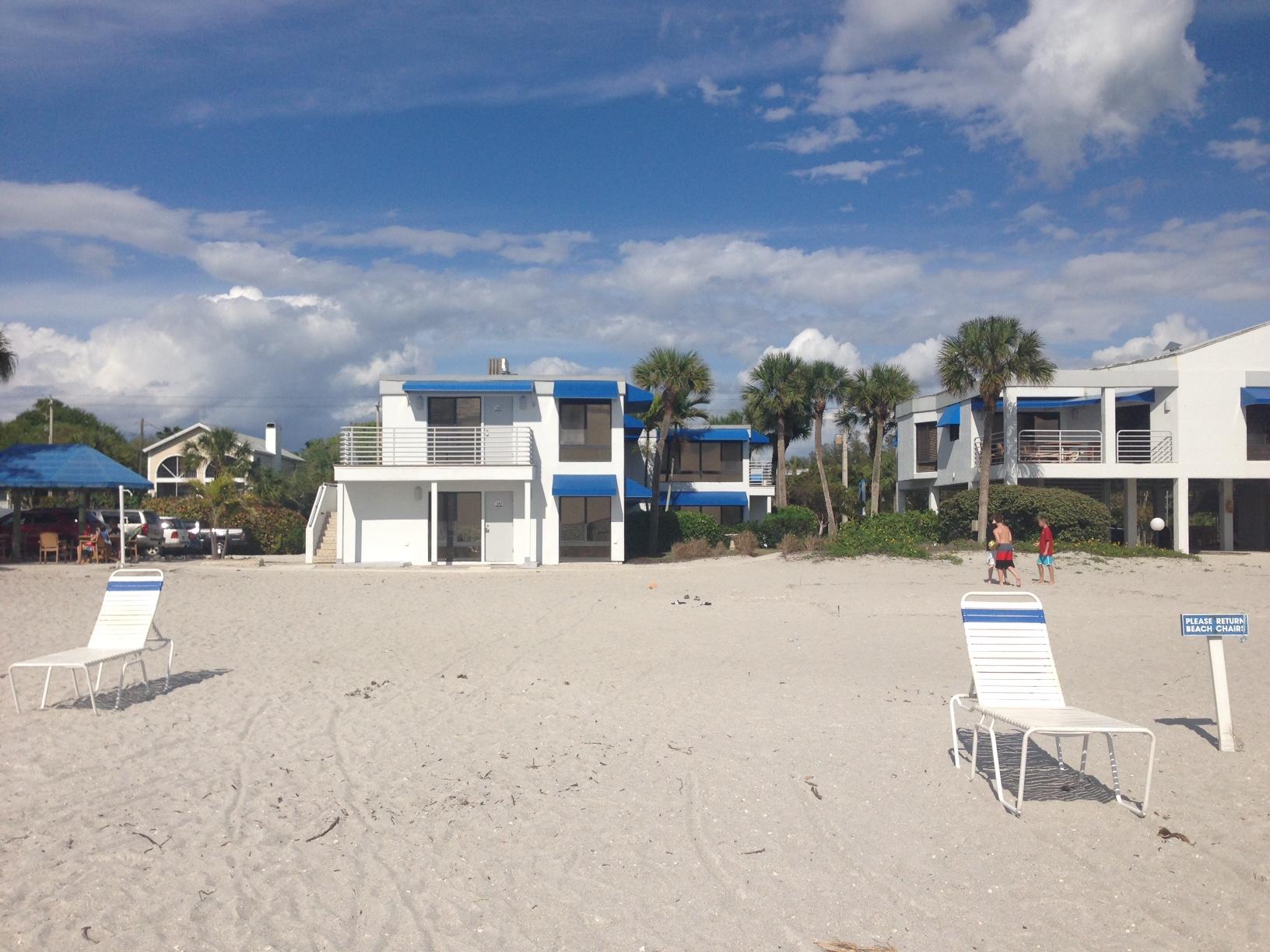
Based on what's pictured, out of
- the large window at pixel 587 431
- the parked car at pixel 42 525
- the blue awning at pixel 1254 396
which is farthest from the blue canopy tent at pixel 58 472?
the blue awning at pixel 1254 396

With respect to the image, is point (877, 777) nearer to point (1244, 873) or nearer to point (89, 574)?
point (1244, 873)

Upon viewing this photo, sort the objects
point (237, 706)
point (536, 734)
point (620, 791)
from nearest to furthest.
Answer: point (620, 791) < point (536, 734) < point (237, 706)

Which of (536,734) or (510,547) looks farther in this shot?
(510,547)

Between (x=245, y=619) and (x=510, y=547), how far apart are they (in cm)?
1484

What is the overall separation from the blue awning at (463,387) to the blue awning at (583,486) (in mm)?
2865

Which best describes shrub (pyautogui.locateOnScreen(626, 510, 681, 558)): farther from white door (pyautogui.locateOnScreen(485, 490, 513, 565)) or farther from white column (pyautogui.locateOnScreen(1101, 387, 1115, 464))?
white column (pyautogui.locateOnScreen(1101, 387, 1115, 464))

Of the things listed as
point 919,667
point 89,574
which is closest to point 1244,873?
point 919,667

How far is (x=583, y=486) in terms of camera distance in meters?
28.8

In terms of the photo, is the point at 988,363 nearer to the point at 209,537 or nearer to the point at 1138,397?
the point at 1138,397

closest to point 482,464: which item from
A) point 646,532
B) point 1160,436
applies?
point 646,532

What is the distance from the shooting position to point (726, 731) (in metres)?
7.74

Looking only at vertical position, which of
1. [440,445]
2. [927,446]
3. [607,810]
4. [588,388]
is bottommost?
[607,810]

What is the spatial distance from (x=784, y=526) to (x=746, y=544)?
5.13 metres

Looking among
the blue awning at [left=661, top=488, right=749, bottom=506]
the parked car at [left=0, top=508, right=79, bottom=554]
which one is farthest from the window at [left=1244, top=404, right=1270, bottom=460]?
the parked car at [left=0, top=508, right=79, bottom=554]
